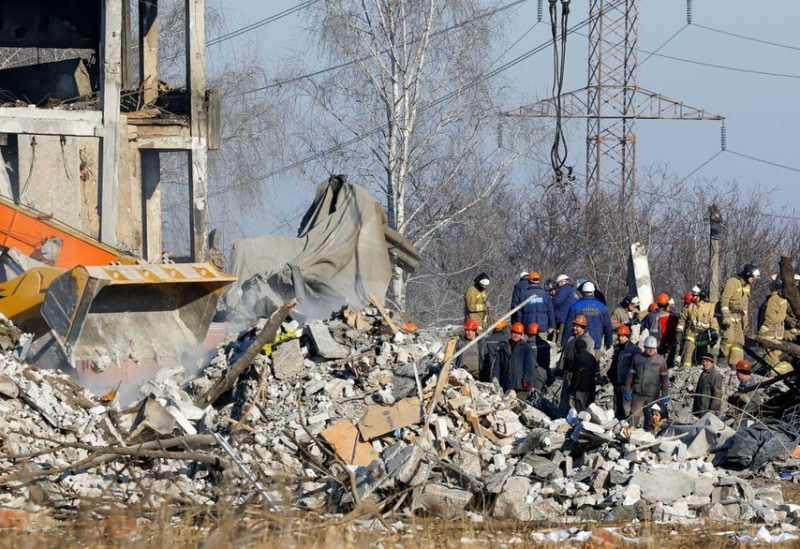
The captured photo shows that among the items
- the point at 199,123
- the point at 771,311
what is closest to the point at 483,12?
the point at 199,123

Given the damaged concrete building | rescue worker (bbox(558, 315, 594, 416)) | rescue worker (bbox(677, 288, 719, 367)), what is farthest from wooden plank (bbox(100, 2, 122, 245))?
rescue worker (bbox(677, 288, 719, 367))

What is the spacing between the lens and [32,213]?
1609 centimetres

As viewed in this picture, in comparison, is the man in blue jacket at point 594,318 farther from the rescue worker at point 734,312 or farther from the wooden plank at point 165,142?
the wooden plank at point 165,142

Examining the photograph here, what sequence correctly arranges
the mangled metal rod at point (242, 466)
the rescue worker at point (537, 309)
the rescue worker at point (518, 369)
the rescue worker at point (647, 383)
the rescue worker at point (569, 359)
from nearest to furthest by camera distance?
the mangled metal rod at point (242, 466), the rescue worker at point (647, 383), the rescue worker at point (569, 359), the rescue worker at point (518, 369), the rescue worker at point (537, 309)

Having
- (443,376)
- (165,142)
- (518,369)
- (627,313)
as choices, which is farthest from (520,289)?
(165,142)

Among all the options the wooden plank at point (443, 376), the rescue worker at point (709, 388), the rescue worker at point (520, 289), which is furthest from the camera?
the rescue worker at point (520, 289)

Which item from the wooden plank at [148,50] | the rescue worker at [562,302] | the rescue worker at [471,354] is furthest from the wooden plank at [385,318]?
the wooden plank at [148,50]

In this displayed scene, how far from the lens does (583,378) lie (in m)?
15.5

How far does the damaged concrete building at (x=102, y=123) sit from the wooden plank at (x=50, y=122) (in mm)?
15

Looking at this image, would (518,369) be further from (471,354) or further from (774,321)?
(774,321)

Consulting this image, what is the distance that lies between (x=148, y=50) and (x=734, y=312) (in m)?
11.7

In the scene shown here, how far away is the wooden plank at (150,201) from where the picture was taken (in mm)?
25428

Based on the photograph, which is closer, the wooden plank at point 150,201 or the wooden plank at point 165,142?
the wooden plank at point 165,142

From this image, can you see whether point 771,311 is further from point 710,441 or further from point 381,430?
point 381,430
